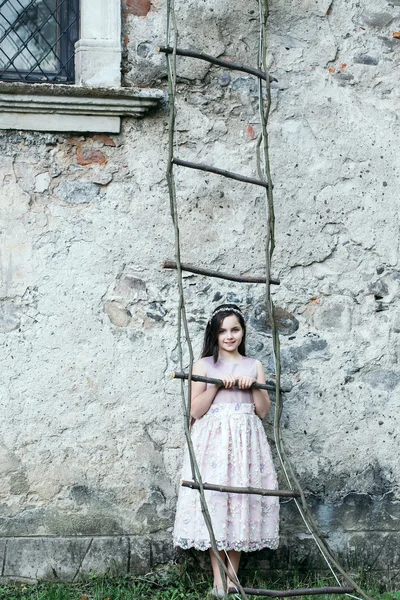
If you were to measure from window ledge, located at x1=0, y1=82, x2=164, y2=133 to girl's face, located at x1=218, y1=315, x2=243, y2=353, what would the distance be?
1037mm

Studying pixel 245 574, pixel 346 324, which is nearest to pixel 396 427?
pixel 346 324

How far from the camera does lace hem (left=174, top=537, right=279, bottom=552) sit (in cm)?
378

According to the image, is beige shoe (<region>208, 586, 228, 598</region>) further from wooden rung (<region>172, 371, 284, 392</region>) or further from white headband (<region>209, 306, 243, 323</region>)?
white headband (<region>209, 306, 243, 323</region>)

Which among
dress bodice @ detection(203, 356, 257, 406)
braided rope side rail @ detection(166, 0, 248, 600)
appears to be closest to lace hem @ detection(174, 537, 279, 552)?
braided rope side rail @ detection(166, 0, 248, 600)

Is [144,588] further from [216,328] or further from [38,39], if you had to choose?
[38,39]

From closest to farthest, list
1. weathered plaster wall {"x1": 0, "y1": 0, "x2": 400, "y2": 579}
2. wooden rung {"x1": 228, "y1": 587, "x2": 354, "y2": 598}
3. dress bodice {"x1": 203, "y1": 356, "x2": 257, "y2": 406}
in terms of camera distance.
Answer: wooden rung {"x1": 228, "y1": 587, "x2": 354, "y2": 598}, dress bodice {"x1": 203, "y1": 356, "x2": 257, "y2": 406}, weathered plaster wall {"x1": 0, "y1": 0, "x2": 400, "y2": 579}

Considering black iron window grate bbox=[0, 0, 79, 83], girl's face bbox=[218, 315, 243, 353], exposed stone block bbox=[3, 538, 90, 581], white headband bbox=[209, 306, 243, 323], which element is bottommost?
exposed stone block bbox=[3, 538, 90, 581]

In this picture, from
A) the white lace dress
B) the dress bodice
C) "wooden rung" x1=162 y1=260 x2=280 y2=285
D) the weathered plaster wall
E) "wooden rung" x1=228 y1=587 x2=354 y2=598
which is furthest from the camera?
the weathered plaster wall

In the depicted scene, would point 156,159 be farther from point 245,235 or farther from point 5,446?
point 5,446

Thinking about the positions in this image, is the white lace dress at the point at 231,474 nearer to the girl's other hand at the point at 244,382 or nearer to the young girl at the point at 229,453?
the young girl at the point at 229,453

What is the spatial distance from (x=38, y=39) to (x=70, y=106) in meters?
0.51

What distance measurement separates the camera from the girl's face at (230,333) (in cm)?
391

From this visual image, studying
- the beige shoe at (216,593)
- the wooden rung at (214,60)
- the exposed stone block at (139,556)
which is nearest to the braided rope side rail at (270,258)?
the wooden rung at (214,60)

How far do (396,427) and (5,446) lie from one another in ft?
6.10
